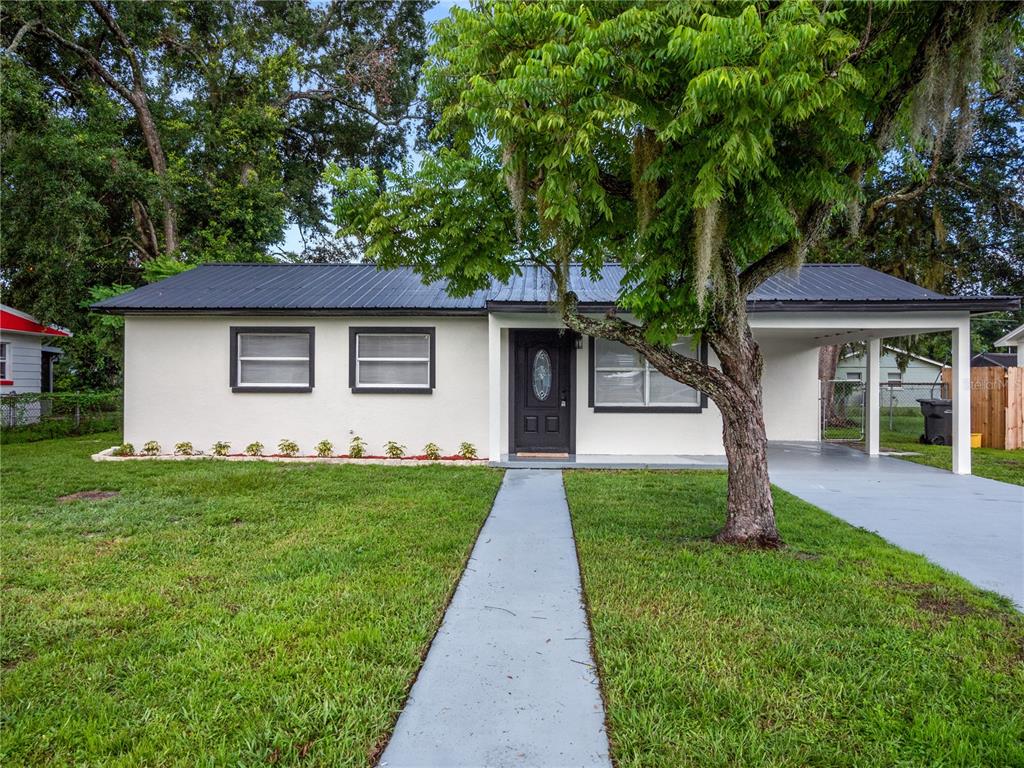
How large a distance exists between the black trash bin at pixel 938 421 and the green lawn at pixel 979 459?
327 mm

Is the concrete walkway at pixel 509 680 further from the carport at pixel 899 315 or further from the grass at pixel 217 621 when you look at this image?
the carport at pixel 899 315

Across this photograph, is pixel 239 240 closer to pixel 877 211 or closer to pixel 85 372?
pixel 85 372

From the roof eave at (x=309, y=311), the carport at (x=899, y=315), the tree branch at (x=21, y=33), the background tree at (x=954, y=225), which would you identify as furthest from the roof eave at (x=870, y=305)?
the tree branch at (x=21, y=33)

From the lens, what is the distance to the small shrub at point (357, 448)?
904 centimetres

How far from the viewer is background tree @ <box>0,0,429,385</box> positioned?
13.1 metres

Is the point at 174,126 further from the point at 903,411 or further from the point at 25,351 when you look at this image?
the point at 903,411

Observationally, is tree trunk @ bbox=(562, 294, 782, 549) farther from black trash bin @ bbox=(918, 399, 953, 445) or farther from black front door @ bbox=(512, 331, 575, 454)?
black trash bin @ bbox=(918, 399, 953, 445)

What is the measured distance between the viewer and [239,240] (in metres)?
16.7

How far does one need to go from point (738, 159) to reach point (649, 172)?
2.32ft

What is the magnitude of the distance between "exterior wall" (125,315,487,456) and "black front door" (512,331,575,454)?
28.4 inches

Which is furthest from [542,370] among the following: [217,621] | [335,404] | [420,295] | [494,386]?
[217,621]

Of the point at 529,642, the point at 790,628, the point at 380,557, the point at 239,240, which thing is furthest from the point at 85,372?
the point at 790,628

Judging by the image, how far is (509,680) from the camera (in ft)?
8.21

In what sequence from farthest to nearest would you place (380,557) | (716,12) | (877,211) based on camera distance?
(877,211)
(380,557)
(716,12)
